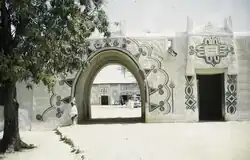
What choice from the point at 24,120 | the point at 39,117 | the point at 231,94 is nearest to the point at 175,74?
the point at 231,94

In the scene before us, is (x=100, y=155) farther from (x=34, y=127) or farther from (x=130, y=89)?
(x=130, y=89)

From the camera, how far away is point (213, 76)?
2172cm

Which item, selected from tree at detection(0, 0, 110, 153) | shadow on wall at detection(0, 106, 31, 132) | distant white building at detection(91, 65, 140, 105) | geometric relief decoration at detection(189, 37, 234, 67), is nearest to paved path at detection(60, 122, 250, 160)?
tree at detection(0, 0, 110, 153)

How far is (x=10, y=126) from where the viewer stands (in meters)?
12.5

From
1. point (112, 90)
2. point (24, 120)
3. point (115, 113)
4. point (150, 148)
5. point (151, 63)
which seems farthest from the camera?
point (112, 90)

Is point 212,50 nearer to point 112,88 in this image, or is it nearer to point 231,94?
point 231,94

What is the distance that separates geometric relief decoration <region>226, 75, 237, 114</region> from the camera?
63.1 feet

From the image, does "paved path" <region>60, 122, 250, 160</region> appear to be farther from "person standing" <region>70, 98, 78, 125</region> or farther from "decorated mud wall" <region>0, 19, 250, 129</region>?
"decorated mud wall" <region>0, 19, 250, 129</region>

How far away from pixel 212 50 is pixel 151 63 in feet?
10.1

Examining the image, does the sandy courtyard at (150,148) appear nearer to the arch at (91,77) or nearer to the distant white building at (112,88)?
the arch at (91,77)

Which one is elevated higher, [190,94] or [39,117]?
[190,94]

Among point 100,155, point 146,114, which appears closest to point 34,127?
point 146,114

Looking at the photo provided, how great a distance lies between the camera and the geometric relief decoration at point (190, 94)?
62.4 ft

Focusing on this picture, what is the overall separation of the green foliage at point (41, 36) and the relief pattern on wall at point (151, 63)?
685 centimetres
